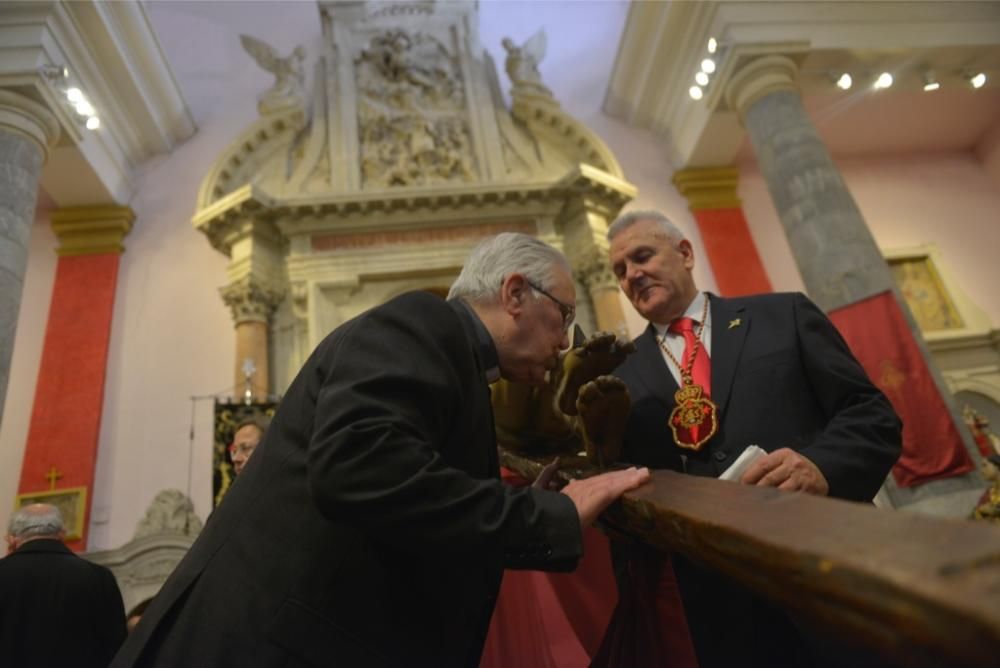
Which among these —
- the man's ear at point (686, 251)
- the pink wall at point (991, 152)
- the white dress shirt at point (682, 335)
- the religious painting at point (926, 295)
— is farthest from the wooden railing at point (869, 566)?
the pink wall at point (991, 152)

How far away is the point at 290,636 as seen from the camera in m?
1.09

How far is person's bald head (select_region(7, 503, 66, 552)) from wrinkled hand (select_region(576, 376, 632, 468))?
2.83 metres

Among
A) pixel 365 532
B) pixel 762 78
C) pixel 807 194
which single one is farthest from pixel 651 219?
pixel 762 78

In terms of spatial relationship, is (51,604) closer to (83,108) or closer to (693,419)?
(693,419)

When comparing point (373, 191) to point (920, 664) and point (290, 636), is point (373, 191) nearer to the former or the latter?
point (290, 636)

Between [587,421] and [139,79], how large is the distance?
8.55 meters

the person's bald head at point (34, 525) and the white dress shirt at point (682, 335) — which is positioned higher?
the white dress shirt at point (682, 335)

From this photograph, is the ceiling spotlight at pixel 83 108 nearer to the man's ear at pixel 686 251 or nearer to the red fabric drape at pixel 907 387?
the man's ear at pixel 686 251

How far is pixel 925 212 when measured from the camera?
9430mm

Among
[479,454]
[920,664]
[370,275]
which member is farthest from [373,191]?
[920,664]

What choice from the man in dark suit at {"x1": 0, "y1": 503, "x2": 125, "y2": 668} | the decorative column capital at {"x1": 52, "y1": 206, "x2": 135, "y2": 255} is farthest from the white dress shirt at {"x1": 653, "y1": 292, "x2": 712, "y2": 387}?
the decorative column capital at {"x1": 52, "y1": 206, "x2": 135, "y2": 255}

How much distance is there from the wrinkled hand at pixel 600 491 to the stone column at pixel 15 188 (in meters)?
4.91

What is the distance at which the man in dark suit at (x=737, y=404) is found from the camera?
1482 mm

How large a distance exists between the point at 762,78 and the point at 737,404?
5.91 m
